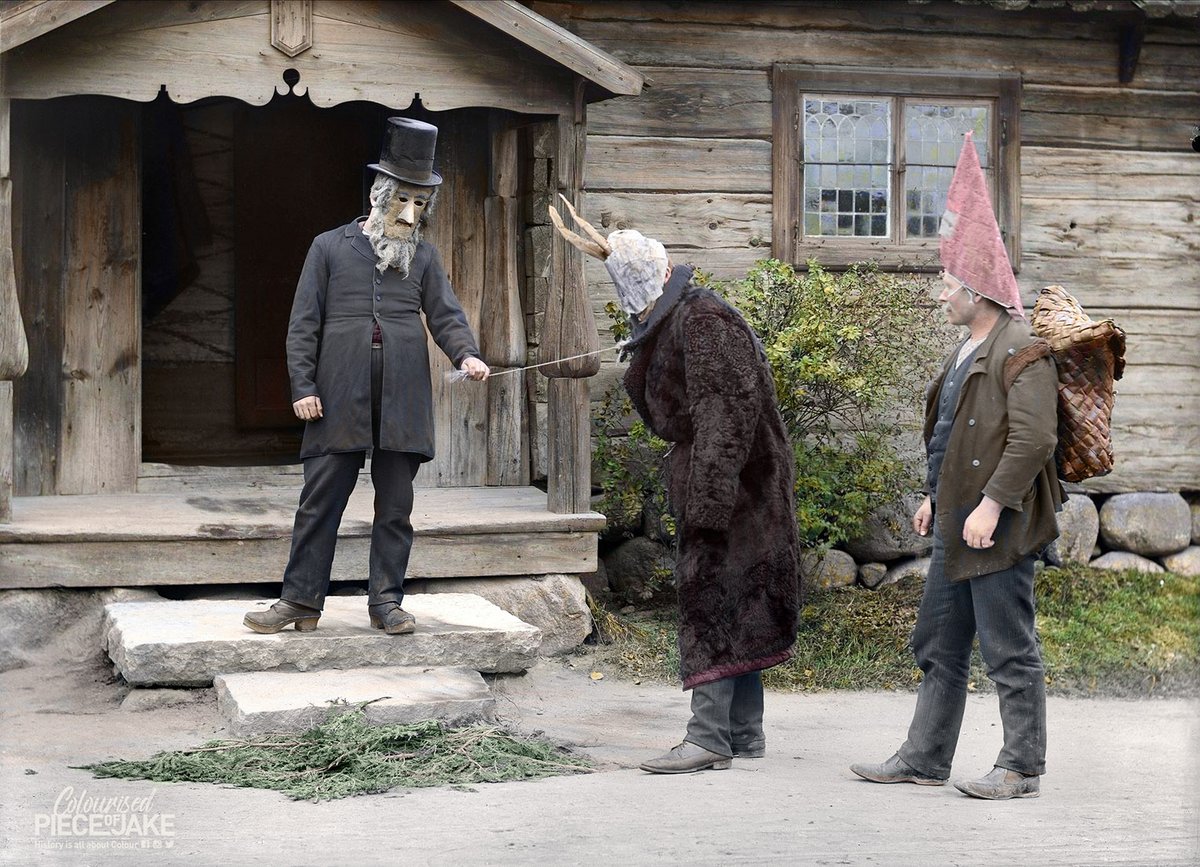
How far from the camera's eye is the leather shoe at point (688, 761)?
17.0ft

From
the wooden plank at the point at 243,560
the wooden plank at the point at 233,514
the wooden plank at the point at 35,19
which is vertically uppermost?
the wooden plank at the point at 35,19

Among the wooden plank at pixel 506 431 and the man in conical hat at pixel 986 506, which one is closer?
the man in conical hat at pixel 986 506

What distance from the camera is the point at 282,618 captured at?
245 inches

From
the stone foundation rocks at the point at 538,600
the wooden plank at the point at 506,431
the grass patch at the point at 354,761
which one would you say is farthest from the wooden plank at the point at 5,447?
the wooden plank at the point at 506,431

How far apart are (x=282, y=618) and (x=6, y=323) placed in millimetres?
2098

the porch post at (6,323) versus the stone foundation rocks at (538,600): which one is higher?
the porch post at (6,323)

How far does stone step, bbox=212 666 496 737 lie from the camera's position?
5.57 m

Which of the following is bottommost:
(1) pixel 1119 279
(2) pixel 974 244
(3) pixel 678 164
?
(2) pixel 974 244

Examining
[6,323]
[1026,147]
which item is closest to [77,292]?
[6,323]

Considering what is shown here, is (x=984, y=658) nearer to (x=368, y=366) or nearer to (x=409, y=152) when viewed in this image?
(x=368, y=366)

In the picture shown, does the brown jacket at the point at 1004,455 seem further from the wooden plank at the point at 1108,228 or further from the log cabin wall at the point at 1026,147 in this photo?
the wooden plank at the point at 1108,228

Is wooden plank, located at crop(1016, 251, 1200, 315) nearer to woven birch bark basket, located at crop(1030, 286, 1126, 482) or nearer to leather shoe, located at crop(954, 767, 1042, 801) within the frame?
woven birch bark basket, located at crop(1030, 286, 1126, 482)

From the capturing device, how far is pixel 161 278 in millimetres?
11328

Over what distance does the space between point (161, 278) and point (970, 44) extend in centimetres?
626
